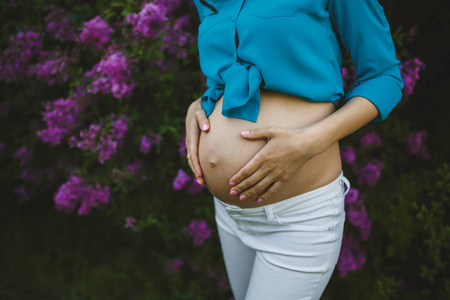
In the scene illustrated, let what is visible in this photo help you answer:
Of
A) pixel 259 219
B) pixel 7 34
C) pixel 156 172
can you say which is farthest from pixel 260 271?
pixel 7 34

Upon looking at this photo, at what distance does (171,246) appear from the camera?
2.60 meters

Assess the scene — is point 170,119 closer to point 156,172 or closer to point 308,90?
point 156,172

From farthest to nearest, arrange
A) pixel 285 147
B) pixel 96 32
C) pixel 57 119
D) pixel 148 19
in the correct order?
pixel 57 119, pixel 96 32, pixel 148 19, pixel 285 147

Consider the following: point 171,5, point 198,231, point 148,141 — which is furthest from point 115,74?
point 198,231

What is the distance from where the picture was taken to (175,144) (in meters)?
2.27

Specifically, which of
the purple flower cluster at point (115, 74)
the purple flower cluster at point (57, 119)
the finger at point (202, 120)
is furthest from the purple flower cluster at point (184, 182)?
the finger at point (202, 120)

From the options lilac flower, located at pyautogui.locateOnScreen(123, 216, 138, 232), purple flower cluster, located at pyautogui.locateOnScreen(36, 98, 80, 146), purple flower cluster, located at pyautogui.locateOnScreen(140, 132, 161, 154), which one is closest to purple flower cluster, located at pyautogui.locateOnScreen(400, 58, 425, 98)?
purple flower cluster, located at pyautogui.locateOnScreen(140, 132, 161, 154)

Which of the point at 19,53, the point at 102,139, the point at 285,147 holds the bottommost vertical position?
the point at 102,139

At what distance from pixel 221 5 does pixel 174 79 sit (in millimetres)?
929

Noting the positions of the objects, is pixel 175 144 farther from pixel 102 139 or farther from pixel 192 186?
pixel 102 139

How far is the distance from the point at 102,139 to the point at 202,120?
98 cm

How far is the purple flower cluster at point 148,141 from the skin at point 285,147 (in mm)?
1071

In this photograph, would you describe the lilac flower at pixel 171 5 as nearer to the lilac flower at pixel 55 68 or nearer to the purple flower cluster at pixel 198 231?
the lilac flower at pixel 55 68

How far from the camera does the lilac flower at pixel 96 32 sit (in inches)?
75.4
